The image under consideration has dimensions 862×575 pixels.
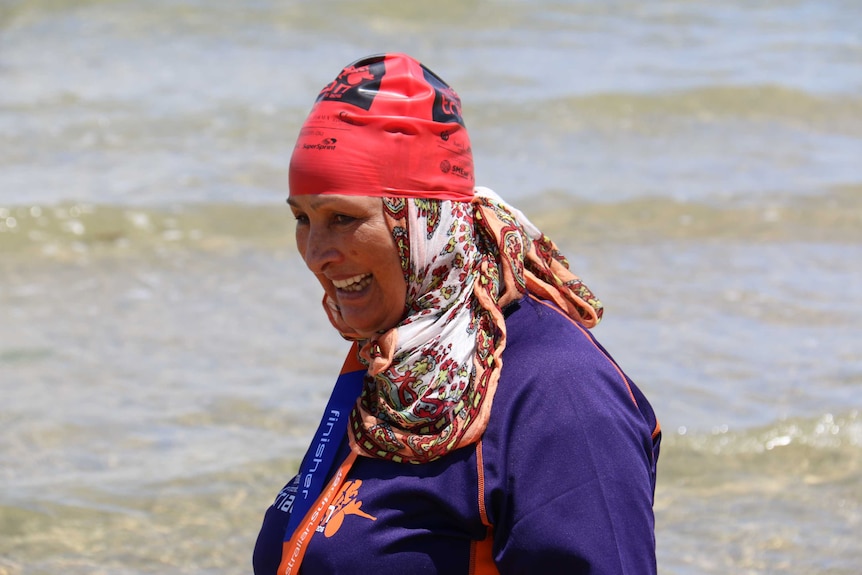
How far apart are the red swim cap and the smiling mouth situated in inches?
6.5

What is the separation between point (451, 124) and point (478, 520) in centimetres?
71

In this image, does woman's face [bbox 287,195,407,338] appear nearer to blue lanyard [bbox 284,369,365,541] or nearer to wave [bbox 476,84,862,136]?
blue lanyard [bbox 284,369,365,541]

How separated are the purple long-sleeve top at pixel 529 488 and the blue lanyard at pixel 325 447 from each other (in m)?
0.08

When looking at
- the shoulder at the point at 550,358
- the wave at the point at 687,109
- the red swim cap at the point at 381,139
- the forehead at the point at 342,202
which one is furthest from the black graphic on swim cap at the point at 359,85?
the wave at the point at 687,109

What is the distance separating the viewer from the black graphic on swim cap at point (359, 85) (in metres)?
2.20

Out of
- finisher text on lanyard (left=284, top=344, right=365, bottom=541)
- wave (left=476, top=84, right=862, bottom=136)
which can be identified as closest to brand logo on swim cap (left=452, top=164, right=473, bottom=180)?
finisher text on lanyard (left=284, top=344, right=365, bottom=541)

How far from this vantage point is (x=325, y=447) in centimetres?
238

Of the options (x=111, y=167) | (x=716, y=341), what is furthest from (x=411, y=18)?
(x=716, y=341)

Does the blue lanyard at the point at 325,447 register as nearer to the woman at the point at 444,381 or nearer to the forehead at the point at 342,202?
the woman at the point at 444,381

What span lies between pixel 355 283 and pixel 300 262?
241 inches

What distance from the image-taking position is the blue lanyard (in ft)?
7.70

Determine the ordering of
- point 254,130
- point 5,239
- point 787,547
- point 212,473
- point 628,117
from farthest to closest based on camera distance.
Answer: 1. point 628,117
2. point 254,130
3. point 5,239
4. point 212,473
5. point 787,547

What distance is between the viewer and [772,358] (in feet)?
20.5

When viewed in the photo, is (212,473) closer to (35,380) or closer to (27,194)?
(35,380)
